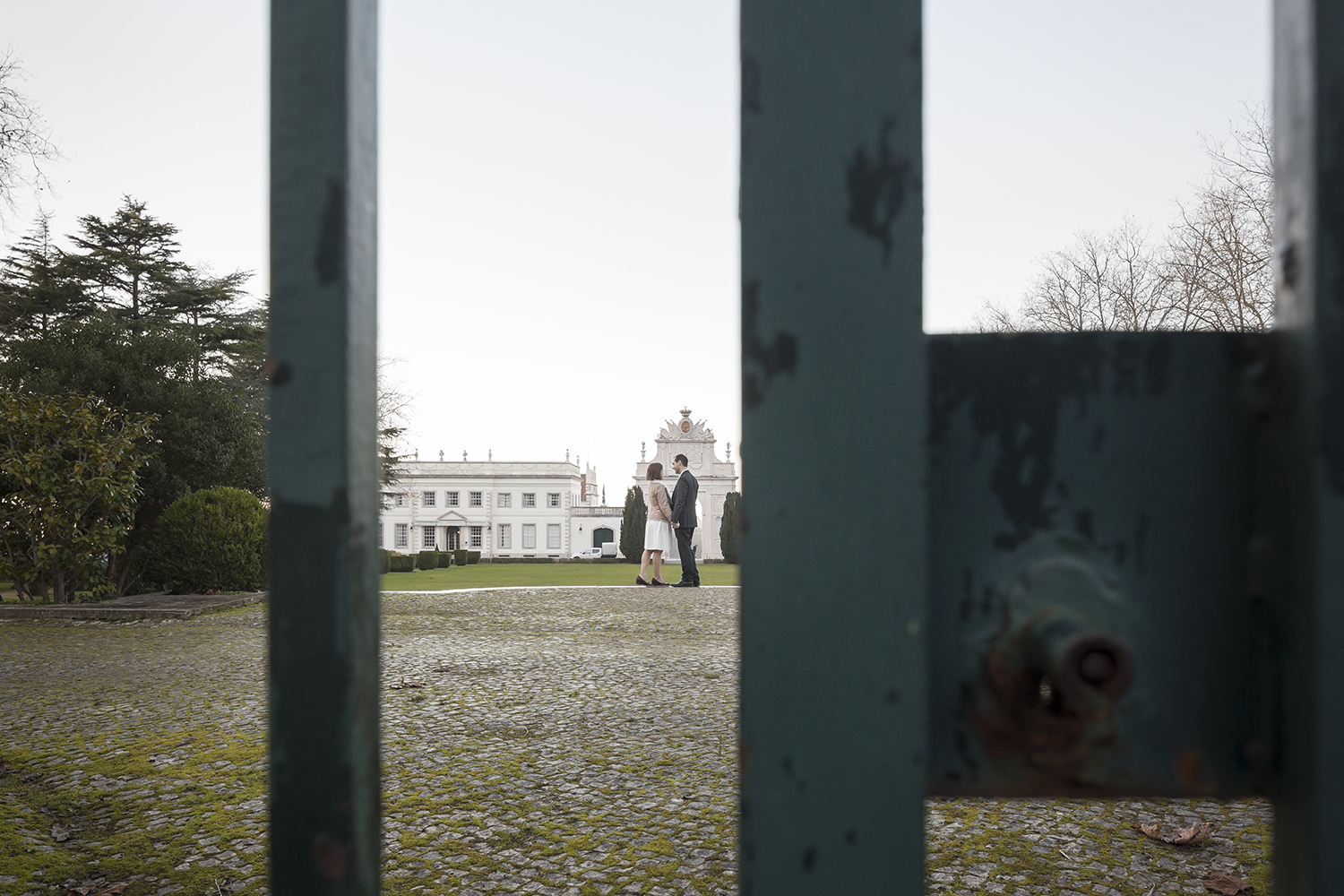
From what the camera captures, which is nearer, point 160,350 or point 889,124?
point 889,124

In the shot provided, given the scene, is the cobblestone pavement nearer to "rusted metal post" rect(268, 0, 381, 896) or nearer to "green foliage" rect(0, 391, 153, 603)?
"rusted metal post" rect(268, 0, 381, 896)

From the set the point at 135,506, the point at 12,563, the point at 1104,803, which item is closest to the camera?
the point at 1104,803

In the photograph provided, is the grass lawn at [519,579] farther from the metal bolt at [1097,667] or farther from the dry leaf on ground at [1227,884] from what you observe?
the metal bolt at [1097,667]

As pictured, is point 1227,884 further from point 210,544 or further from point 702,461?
point 702,461

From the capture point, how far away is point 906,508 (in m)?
0.48

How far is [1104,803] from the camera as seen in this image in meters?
3.12

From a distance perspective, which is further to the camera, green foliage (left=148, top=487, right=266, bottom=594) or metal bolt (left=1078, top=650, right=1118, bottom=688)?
green foliage (left=148, top=487, right=266, bottom=594)

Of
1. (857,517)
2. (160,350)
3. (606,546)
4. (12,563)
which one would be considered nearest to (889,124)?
(857,517)

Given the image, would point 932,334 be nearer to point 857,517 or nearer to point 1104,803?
point 857,517

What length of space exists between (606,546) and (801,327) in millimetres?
64857

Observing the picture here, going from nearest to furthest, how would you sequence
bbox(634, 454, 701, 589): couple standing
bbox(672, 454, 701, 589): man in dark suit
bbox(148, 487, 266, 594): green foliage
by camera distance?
bbox(672, 454, 701, 589): man in dark suit
bbox(634, 454, 701, 589): couple standing
bbox(148, 487, 266, 594): green foliage

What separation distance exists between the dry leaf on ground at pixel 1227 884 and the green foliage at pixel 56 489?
11.6m

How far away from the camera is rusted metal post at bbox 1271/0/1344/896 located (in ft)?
1.51

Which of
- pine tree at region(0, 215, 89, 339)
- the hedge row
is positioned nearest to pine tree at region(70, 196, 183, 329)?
pine tree at region(0, 215, 89, 339)
